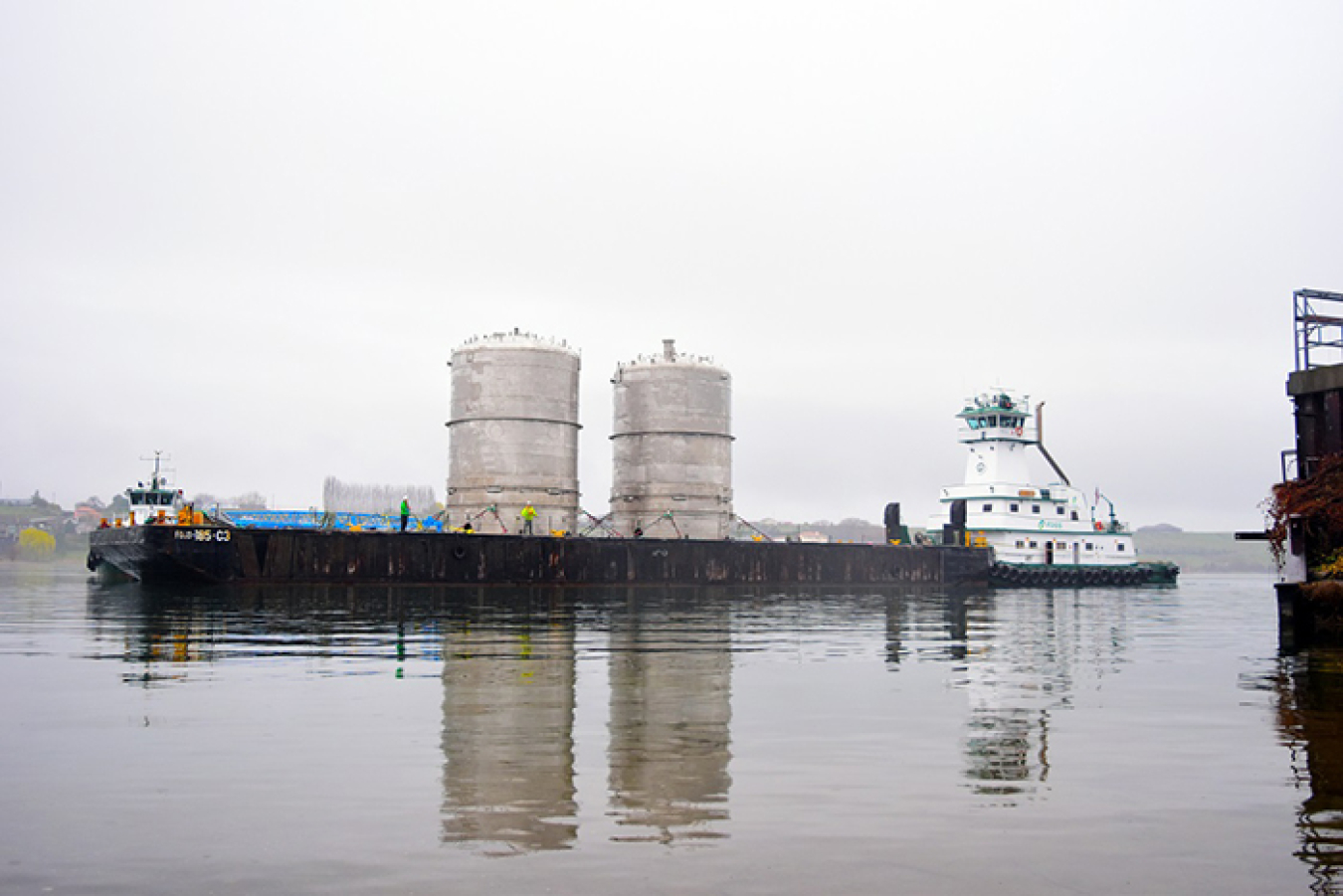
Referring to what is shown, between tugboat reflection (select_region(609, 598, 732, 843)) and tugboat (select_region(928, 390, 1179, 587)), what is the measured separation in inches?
2040

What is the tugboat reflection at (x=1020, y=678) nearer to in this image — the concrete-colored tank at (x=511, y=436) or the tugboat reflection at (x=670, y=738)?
the tugboat reflection at (x=670, y=738)

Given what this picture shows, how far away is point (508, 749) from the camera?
9.25 metres

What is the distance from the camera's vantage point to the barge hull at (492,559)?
43000 mm

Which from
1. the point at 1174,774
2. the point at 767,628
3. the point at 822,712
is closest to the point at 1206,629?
the point at 767,628

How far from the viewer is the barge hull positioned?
141 ft

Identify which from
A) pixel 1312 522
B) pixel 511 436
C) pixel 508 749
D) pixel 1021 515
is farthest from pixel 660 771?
pixel 1021 515

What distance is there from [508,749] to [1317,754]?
6462mm

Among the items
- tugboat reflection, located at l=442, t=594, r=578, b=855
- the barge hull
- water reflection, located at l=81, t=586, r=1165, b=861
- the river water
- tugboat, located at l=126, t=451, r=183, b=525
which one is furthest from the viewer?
tugboat, located at l=126, t=451, r=183, b=525

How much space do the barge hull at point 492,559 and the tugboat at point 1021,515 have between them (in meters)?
5.41

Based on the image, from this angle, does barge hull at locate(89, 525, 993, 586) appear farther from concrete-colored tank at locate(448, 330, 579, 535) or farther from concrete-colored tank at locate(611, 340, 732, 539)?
concrete-colored tank at locate(448, 330, 579, 535)

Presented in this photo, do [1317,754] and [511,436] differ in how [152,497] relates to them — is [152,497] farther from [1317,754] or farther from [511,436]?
[1317,754]

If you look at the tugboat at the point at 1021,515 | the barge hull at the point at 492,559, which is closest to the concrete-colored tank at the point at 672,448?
the barge hull at the point at 492,559

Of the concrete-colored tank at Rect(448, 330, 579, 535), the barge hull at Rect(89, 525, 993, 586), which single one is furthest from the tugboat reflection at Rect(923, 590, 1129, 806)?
the concrete-colored tank at Rect(448, 330, 579, 535)

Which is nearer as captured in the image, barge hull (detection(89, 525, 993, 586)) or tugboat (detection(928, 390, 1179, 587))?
barge hull (detection(89, 525, 993, 586))
